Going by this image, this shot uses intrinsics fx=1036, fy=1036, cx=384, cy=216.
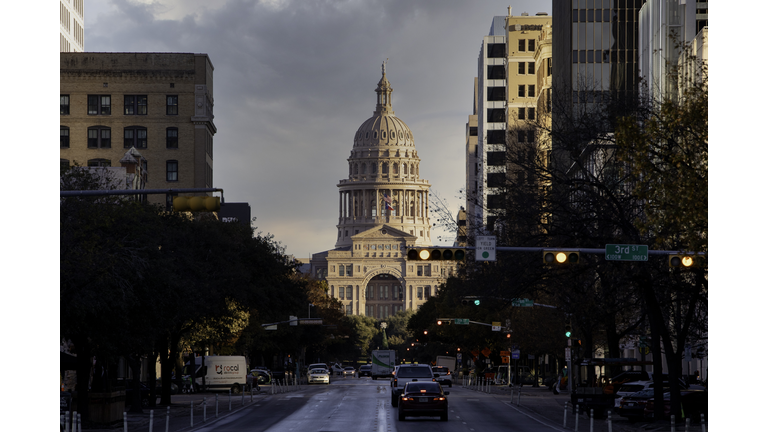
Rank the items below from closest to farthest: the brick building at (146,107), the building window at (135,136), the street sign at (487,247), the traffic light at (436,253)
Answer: the traffic light at (436,253)
the street sign at (487,247)
the brick building at (146,107)
the building window at (135,136)

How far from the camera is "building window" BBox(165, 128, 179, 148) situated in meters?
100

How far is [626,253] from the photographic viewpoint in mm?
28078

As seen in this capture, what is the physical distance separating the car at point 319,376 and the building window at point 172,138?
1004 inches

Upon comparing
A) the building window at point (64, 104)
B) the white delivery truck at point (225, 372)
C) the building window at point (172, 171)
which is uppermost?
the building window at point (64, 104)

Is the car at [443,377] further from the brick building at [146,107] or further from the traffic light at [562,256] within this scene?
the traffic light at [562,256]

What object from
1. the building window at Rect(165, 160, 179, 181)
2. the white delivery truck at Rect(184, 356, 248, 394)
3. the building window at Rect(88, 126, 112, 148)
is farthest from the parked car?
the building window at Rect(88, 126, 112, 148)

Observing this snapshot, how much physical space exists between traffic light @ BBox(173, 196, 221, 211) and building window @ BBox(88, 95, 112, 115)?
275 ft

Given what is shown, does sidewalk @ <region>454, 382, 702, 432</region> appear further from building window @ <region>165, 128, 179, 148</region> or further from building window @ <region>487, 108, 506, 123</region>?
building window @ <region>487, 108, 506, 123</region>

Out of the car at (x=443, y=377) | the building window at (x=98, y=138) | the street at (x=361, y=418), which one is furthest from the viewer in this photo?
the building window at (x=98, y=138)

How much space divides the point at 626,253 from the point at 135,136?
78.6 metres

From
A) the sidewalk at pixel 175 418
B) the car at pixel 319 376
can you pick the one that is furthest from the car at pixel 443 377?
the sidewalk at pixel 175 418

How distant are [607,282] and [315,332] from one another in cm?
7807

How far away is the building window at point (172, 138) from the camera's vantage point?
3937 inches

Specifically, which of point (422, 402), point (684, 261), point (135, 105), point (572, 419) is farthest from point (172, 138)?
point (684, 261)
